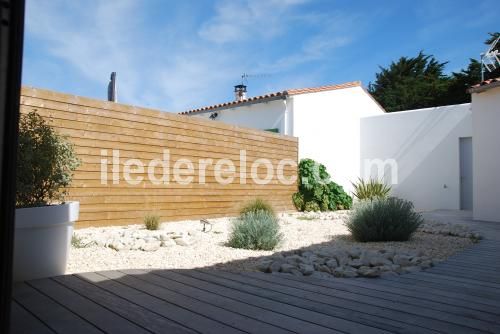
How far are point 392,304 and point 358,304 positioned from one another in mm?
208

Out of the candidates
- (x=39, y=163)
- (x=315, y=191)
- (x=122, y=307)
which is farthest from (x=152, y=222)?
(x=315, y=191)

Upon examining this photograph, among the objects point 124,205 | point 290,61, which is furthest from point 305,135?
point 124,205

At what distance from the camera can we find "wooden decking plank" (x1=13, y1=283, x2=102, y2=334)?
183 cm

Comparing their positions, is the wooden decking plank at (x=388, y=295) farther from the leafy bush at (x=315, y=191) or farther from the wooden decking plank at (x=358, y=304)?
the leafy bush at (x=315, y=191)

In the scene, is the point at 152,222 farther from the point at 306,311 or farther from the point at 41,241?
the point at 306,311

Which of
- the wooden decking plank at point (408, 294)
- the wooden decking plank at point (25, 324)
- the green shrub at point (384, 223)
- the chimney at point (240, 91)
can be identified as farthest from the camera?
the chimney at point (240, 91)

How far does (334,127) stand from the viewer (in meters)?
11.3

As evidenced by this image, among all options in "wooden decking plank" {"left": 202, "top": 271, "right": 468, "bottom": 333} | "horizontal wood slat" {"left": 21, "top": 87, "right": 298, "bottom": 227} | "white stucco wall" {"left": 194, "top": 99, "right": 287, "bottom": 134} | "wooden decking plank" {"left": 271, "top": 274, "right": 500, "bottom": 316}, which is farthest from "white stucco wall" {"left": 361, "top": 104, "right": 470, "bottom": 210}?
"wooden decking plank" {"left": 202, "top": 271, "right": 468, "bottom": 333}

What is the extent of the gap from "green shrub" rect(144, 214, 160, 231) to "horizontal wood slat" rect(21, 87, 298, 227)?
0.53 m

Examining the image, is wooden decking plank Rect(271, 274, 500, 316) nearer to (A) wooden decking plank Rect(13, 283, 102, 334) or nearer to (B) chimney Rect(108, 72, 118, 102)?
(A) wooden decking plank Rect(13, 283, 102, 334)

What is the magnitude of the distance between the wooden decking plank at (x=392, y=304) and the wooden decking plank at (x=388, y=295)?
15 mm

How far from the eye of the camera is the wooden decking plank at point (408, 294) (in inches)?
88.6

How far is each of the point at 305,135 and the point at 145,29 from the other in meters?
4.94

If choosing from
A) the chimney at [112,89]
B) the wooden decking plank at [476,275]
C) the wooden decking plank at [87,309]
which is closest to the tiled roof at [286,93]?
the chimney at [112,89]
